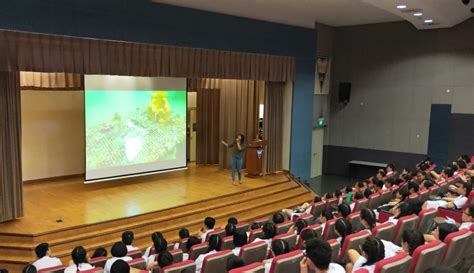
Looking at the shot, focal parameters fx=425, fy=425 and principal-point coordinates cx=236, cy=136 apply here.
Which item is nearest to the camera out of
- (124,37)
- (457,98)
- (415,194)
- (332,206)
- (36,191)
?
(415,194)

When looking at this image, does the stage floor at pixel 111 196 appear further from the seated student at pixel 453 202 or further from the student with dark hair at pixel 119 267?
the seated student at pixel 453 202

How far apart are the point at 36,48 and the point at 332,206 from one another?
5269 mm

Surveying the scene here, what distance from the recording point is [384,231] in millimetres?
4320

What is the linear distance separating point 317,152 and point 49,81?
7.95 meters

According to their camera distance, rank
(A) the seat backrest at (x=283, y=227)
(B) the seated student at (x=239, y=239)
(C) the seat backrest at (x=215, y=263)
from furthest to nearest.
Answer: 1. (A) the seat backrest at (x=283, y=227)
2. (B) the seated student at (x=239, y=239)
3. (C) the seat backrest at (x=215, y=263)

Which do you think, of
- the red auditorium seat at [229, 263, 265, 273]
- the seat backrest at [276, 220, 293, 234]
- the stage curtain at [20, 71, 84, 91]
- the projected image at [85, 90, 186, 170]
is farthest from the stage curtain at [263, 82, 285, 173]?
the red auditorium seat at [229, 263, 265, 273]

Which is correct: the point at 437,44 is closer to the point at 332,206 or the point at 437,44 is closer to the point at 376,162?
the point at 376,162

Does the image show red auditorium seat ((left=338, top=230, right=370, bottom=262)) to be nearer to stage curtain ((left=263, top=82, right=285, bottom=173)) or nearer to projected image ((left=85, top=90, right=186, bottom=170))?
projected image ((left=85, top=90, right=186, bottom=170))

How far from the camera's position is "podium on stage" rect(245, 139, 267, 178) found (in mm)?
10375

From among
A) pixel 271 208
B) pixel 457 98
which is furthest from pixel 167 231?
pixel 457 98

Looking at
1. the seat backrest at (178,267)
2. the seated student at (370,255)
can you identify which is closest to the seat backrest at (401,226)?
the seated student at (370,255)

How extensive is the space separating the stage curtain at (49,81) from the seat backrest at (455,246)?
24.5 feet

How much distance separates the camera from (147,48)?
7.89m

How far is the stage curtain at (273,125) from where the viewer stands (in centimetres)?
1073
